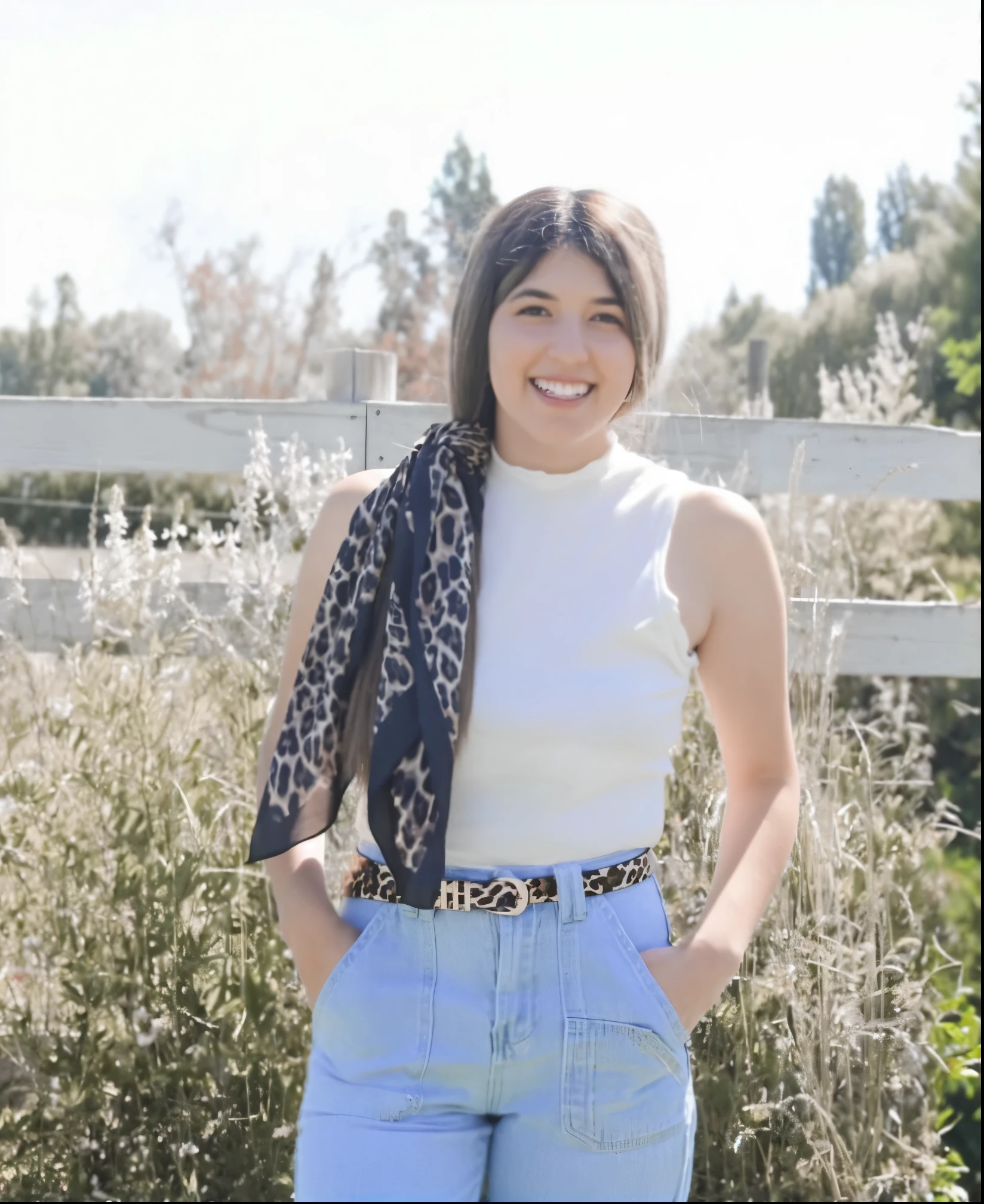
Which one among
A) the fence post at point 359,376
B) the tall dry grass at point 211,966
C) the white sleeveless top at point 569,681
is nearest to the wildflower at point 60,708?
the tall dry grass at point 211,966

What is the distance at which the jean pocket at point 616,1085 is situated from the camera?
120 centimetres

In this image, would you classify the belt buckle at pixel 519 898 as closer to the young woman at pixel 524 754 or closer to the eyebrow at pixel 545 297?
the young woman at pixel 524 754

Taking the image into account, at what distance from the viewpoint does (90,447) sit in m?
2.54

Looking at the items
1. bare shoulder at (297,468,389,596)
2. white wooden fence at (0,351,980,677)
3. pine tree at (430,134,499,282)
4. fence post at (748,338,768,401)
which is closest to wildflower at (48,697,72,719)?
white wooden fence at (0,351,980,677)

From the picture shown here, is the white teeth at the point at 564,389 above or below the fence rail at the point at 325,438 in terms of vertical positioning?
below

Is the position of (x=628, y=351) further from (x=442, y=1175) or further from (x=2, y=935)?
(x=2, y=935)

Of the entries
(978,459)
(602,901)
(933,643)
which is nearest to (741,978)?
(602,901)

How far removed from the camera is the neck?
1434 mm

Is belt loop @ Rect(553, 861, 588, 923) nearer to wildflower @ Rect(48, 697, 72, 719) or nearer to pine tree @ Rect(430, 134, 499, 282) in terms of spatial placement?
wildflower @ Rect(48, 697, 72, 719)

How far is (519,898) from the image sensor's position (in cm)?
124

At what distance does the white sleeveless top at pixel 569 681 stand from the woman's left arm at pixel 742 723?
0.25ft

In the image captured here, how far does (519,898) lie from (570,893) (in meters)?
0.05

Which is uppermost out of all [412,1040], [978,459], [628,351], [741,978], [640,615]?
[978,459]

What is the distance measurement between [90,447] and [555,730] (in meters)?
1.63
